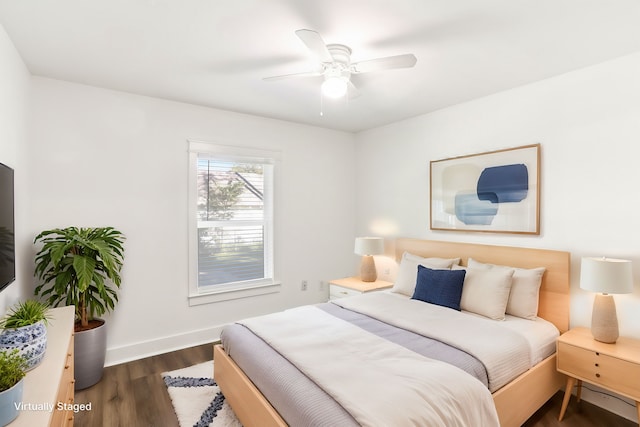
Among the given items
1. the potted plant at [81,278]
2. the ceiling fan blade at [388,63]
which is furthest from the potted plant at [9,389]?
the ceiling fan blade at [388,63]

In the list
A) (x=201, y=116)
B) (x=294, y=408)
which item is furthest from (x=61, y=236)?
(x=294, y=408)

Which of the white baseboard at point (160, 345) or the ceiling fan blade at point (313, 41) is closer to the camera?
the ceiling fan blade at point (313, 41)

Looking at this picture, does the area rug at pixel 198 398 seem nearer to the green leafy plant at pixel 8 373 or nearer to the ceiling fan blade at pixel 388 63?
the green leafy plant at pixel 8 373

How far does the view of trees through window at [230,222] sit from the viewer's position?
3717 mm

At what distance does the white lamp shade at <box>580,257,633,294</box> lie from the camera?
7.23 feet

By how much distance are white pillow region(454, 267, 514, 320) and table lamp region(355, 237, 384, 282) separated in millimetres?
1293

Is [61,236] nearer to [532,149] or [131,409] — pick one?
[131,409]

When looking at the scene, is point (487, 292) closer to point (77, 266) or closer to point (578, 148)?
point (578, 148)

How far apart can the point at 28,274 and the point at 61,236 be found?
37 centimetres

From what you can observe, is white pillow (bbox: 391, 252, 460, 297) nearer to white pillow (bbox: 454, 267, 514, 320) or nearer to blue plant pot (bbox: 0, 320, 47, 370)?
white pillow (bbox: 454, 267, 514, 320)

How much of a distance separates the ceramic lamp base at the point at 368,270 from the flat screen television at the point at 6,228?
3.22 metres

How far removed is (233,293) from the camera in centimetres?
385

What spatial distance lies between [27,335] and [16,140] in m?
1.55

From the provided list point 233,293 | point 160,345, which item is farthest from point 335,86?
point 160,345
